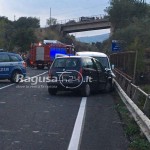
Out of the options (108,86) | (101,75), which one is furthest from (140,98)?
(108,86)

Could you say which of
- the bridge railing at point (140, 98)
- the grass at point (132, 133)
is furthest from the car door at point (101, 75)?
the grass at point (132, 133)

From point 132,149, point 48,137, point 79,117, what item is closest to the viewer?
point 132,149

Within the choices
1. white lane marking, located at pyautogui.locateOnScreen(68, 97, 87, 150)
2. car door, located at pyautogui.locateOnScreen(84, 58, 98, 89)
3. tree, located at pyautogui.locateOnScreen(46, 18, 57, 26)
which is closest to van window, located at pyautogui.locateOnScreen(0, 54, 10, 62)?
car door, located at pyautogui.locateOnScreen(84, 58, 98, 89)

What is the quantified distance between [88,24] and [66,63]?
95961mm

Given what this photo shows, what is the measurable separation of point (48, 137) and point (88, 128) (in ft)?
4.87

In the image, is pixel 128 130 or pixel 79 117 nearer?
pixel 128 130

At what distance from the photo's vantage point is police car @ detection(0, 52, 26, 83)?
25.4m

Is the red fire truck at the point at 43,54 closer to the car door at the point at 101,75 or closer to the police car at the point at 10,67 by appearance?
the police car at the point at 10,67

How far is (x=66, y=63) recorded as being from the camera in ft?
61.6

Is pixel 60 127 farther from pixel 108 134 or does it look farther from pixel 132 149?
pixel 132 149

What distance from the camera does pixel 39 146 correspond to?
857 cm

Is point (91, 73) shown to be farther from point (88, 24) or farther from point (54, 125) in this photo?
point (88, 24)

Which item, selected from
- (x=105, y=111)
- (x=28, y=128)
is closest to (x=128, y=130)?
(x=28, y=128)

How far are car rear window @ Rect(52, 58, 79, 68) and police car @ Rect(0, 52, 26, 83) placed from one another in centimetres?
697
